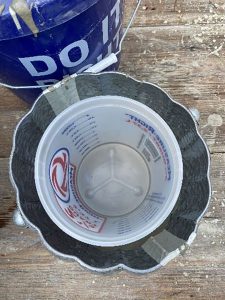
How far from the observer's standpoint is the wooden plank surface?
2.97 feet

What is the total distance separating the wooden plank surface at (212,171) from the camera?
2.97 feet

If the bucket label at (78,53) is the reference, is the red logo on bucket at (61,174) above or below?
below

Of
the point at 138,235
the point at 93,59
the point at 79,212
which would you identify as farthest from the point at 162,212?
the point at 93,59

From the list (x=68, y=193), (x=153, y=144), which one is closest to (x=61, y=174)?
(x=68, y=193)

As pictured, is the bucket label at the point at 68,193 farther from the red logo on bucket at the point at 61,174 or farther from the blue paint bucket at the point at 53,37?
the blue paint bucket at the point at 53,37

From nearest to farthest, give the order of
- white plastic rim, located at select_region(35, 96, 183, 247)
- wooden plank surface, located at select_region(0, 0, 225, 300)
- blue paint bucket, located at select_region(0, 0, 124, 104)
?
blue paint bucket, located at select_region(0, 0, 124, 104)
white plastic rim, located at select_region(35, 96, 183, 247)
wooden plank surface, located at select_region(0, 0, 225, 300)

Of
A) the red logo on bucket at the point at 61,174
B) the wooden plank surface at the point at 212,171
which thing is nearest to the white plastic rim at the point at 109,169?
the red logo on bucket at the point at 61,174

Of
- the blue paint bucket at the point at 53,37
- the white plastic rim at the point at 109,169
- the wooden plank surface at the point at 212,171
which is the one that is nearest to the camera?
the blue paint bucket at the point at 53,37

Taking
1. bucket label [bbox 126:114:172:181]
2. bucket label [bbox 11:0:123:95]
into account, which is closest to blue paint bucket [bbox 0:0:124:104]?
bucket label [bbox 11:0:123:95]

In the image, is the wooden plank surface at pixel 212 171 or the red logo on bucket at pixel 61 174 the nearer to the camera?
the red logo on bucket at pixel 61 174

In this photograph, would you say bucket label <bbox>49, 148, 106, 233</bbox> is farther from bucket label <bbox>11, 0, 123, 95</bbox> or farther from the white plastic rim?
bucket label <bbox>11, 0, 123, 95</bbox>

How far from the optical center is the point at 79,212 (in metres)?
0.78

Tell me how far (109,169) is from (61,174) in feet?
0.42

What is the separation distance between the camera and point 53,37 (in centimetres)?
64
